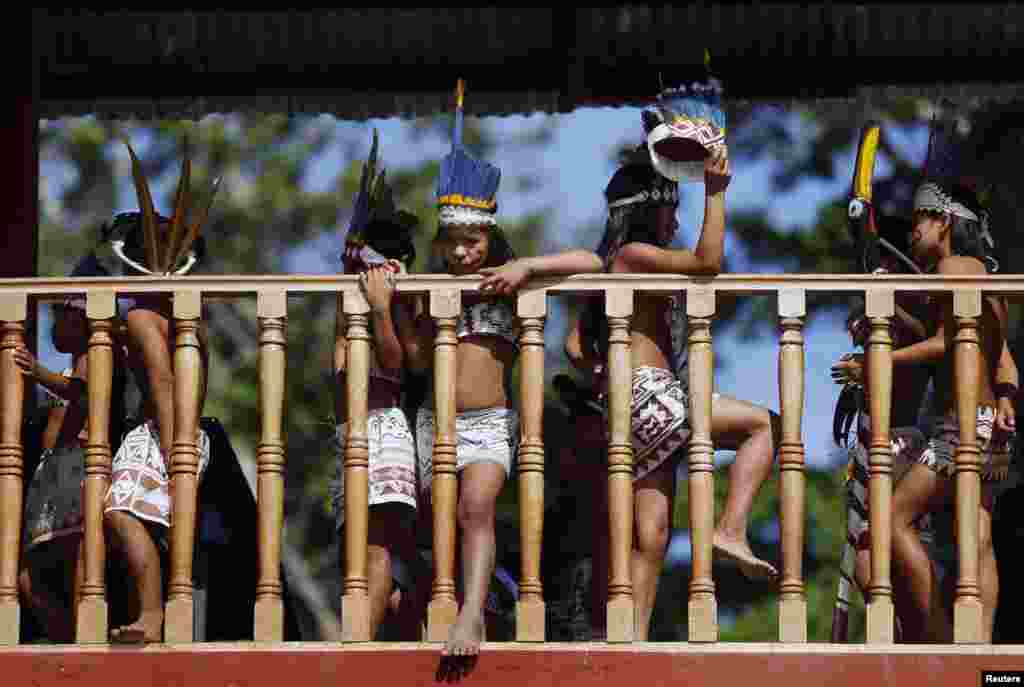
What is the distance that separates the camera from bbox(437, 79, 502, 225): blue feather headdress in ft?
29.3

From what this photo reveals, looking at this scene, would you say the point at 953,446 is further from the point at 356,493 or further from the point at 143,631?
the point at 143,631

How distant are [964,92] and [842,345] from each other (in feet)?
32.0

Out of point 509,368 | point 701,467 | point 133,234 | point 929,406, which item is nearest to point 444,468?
point 509,368

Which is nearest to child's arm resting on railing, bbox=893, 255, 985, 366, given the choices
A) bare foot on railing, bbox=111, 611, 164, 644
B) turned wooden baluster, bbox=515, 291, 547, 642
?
turned wooden baluster, bbox=515, 291, 547, 642

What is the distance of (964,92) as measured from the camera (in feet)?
39.1

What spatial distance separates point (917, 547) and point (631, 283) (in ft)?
4.17

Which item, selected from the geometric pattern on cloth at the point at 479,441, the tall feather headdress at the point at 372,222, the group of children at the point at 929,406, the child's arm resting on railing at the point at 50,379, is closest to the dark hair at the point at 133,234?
the child's arm resting on railing at the point at 50,379

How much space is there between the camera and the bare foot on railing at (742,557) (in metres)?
8.66

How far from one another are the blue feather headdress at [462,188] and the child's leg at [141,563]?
1.40 meters

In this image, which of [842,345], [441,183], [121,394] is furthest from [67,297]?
[842,345]

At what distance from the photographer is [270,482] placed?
342 inches

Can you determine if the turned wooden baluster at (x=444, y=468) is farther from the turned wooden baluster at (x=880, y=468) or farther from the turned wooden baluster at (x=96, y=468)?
the turned wooden baluster at (x=880, y=468)

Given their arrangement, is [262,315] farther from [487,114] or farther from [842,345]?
[842,345]

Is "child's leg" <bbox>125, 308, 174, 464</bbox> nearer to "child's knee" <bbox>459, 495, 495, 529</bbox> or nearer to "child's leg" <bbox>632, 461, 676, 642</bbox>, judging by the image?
"child's knee" <bbox>459, 495, 495, 529</bbox>
